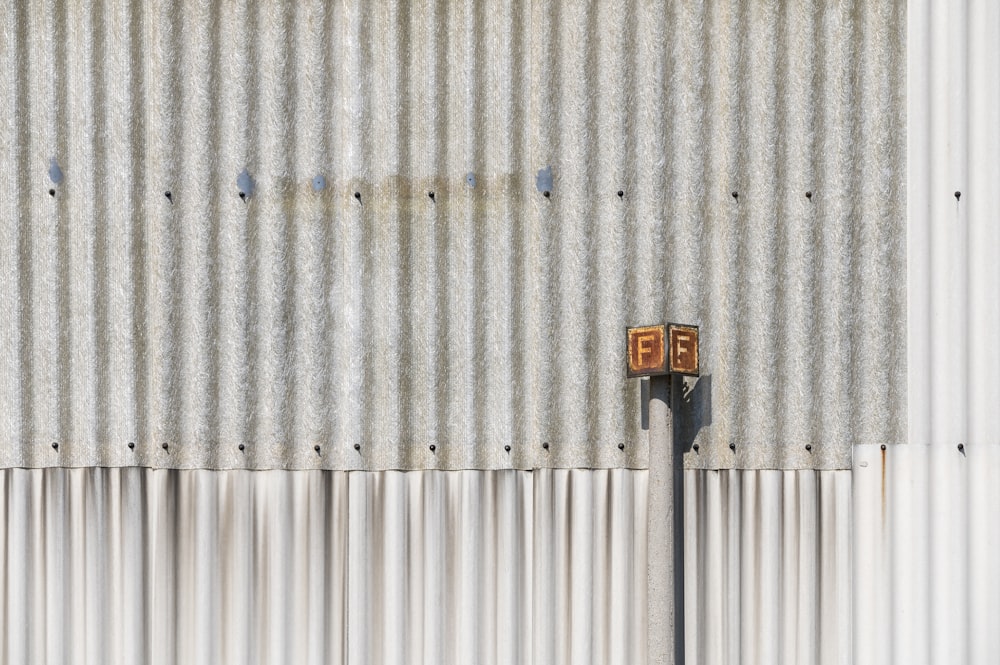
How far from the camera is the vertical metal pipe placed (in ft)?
18.3

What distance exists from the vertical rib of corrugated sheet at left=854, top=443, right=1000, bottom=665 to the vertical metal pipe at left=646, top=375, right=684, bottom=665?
4.25ft

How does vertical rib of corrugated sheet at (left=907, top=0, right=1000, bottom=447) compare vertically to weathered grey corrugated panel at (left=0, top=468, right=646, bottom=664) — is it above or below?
above

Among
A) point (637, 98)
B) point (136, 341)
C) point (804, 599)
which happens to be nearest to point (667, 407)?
point (804, 599)

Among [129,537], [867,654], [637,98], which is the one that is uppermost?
[637,98]

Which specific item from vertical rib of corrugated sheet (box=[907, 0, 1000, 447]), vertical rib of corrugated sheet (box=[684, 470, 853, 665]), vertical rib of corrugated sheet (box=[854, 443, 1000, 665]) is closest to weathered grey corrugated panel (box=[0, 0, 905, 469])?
vertical rib of corrugated sheet (box=[907, 0, 1000, 447])

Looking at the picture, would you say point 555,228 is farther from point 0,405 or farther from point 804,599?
point 0,405

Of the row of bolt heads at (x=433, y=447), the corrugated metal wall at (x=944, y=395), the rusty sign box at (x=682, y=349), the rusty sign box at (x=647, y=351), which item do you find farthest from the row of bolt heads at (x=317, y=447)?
the corrugated metal wall at (x=944, y=395)

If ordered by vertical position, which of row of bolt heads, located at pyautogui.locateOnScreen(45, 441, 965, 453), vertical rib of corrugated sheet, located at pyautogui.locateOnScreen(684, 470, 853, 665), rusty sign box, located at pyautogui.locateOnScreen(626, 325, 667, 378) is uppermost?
rusty sign box, located at pyautogui.locateOnScreen(626, 325, 667, 378)

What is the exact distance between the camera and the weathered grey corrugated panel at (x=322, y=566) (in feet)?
18.7

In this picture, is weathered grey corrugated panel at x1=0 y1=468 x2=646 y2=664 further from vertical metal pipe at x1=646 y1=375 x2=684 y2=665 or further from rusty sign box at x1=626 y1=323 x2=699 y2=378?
rusty sign box at x1=626 y1=323 x2=699 y2=378

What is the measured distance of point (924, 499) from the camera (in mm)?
5773

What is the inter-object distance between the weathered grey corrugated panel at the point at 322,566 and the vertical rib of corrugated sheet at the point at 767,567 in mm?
439

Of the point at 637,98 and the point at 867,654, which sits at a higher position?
the point at 637,98

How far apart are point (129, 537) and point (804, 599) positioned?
4795mm
